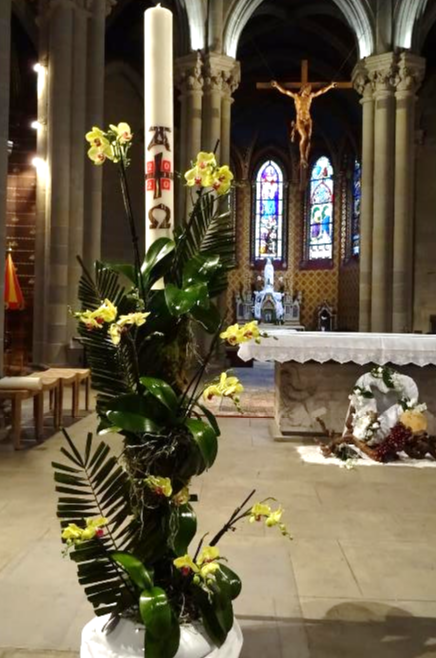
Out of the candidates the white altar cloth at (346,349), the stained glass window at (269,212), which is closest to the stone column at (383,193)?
the white altar cloth at (346,349)

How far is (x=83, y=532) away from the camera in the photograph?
168 centimetres

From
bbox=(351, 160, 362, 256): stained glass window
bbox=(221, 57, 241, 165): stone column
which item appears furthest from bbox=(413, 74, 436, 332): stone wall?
bbox=(221, 57, 241, 165): stone column

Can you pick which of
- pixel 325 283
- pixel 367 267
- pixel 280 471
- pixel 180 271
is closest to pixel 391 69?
pixel 367 267

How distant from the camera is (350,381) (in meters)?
6.23

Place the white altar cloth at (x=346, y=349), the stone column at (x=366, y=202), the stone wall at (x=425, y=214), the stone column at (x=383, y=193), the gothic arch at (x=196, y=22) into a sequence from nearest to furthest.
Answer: the white altar cloth at (x=346, y=349) < the stone column at (x=383, y=193) < the gothic arch at (x=196, y=22) < the stone column at (x=366, y=202) < the stone wall at (x=425, y=214)

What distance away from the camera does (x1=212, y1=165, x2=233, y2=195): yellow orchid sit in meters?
1.76

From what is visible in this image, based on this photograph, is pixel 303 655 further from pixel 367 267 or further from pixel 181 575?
pixel 367 267

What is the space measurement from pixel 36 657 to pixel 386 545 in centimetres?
198

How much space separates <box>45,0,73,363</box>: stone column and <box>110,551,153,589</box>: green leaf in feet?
31.4

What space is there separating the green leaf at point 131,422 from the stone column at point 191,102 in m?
12.9

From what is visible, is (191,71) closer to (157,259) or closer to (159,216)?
(159,216)

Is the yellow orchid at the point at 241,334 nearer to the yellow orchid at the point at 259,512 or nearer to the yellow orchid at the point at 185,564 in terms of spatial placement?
the yellow orchid at the point at 259,512

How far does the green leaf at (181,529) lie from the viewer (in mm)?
1690

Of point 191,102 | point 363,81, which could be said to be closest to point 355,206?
point 363,81
